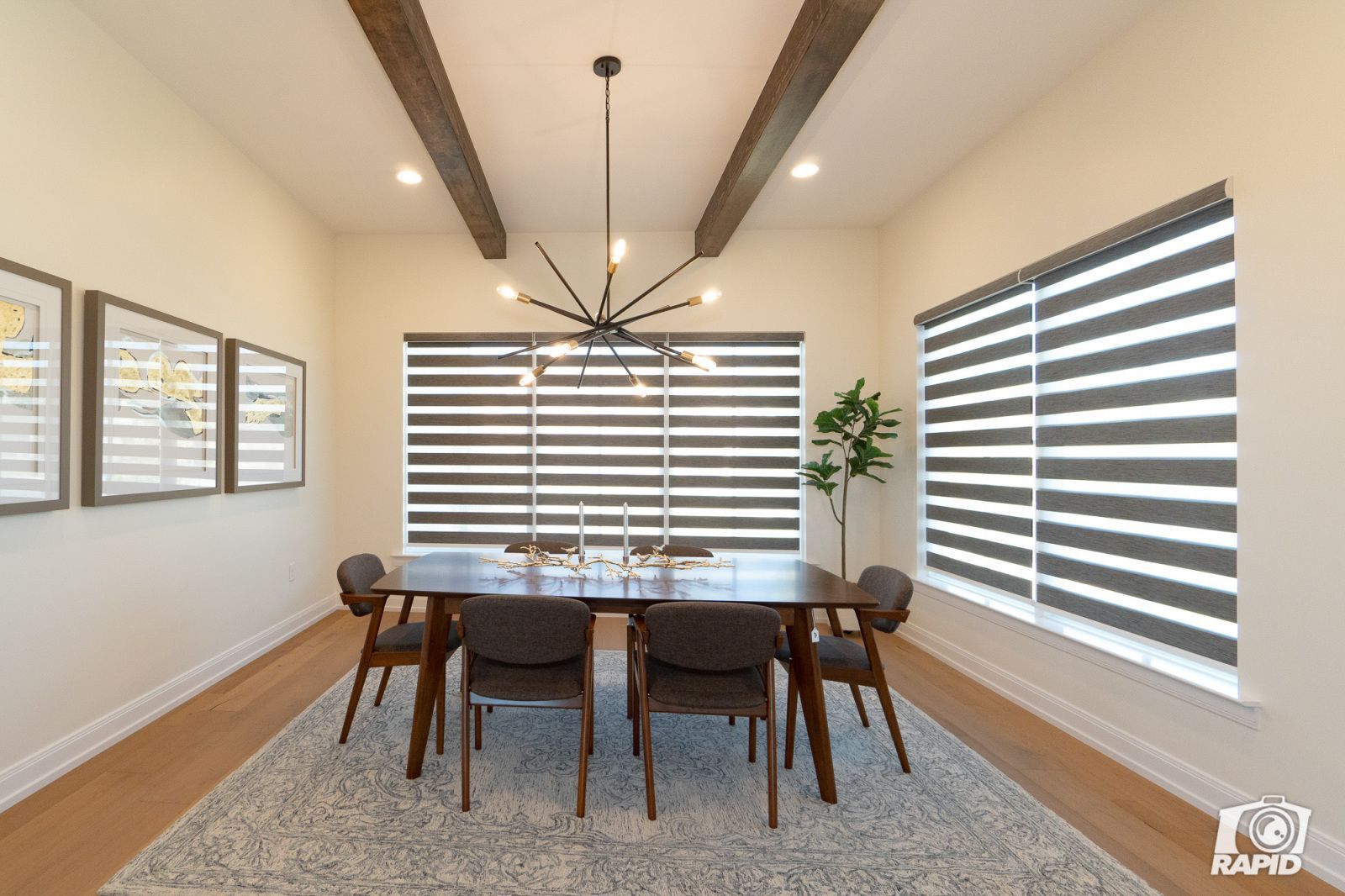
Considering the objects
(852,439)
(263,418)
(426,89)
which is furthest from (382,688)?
(852,439)

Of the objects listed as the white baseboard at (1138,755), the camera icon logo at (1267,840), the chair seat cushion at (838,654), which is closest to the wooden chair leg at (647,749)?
the chair seat cushion at (838,654)

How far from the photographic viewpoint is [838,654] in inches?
97.6

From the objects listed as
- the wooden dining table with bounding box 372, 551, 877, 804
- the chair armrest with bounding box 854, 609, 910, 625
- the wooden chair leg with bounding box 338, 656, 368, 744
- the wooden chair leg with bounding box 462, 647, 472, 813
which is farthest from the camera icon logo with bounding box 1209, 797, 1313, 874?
the wooden chair leg with bounding box 338, 656, 368, 744

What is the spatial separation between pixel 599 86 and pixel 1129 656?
3612 mm

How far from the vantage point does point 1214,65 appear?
2111 mm

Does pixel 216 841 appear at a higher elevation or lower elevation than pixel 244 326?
lower

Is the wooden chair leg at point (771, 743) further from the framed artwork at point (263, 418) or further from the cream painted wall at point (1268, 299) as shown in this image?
the framed artwork at point (263, 418)

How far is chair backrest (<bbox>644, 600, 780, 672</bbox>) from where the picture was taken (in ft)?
6.48

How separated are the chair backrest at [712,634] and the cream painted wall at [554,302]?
2.66m

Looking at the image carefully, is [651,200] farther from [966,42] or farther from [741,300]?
[966,42]

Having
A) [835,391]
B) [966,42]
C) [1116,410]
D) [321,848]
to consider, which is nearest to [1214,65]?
[966,42]

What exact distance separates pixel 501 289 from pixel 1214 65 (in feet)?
9.73

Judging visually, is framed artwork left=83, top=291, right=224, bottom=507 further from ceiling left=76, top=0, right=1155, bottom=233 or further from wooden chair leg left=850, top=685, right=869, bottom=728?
wooden chair leg left=850, top=685, right=869, bottom=728

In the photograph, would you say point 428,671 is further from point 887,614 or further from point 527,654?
point 887,614
